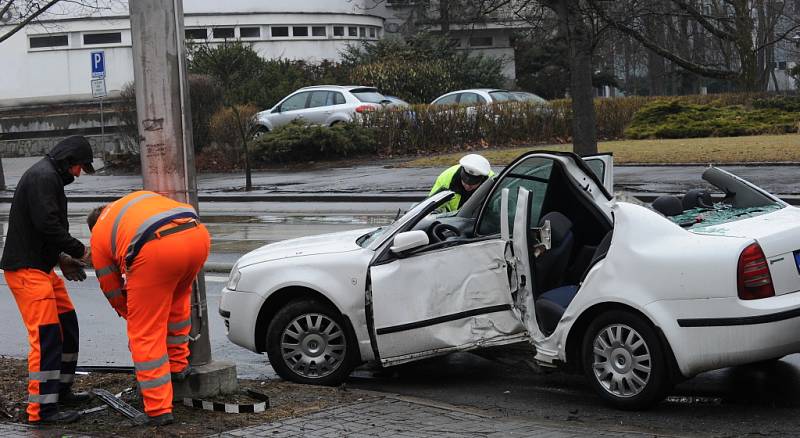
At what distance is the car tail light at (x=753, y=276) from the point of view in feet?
20.5

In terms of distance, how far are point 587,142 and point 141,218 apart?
44.8 feet

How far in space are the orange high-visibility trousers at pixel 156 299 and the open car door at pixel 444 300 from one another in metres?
1.52

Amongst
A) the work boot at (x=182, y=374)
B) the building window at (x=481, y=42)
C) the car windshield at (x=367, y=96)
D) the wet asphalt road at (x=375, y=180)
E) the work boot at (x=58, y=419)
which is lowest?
the work boot at (x=58, y=419)

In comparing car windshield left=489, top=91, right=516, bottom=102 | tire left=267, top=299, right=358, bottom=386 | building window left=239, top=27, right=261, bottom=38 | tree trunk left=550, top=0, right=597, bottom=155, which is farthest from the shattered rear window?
building window left=239, top=27, right=261, bottom=38

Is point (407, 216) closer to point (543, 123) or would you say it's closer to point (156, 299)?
point (156, 299)

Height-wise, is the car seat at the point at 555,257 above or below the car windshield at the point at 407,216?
below

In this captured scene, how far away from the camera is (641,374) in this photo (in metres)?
6.62

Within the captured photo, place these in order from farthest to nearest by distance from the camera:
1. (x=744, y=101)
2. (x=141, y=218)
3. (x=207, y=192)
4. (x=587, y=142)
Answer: (x=744, y=101), (x=207, y=192), (x=587, y=142), (x=141, y=218)

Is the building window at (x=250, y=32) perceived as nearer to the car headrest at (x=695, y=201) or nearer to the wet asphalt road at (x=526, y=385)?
the wet asphalt road at (x=526, y=385)

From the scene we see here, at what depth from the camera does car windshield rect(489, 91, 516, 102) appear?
1175 inches

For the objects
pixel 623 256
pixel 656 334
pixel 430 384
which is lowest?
pixel 430 384

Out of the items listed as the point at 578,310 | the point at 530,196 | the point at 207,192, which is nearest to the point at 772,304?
the point at 578,310

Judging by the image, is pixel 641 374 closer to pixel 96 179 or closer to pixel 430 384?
pixel 430 384

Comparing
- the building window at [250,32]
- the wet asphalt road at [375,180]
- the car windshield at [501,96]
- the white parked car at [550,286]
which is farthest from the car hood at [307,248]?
the building window at [250,32]
